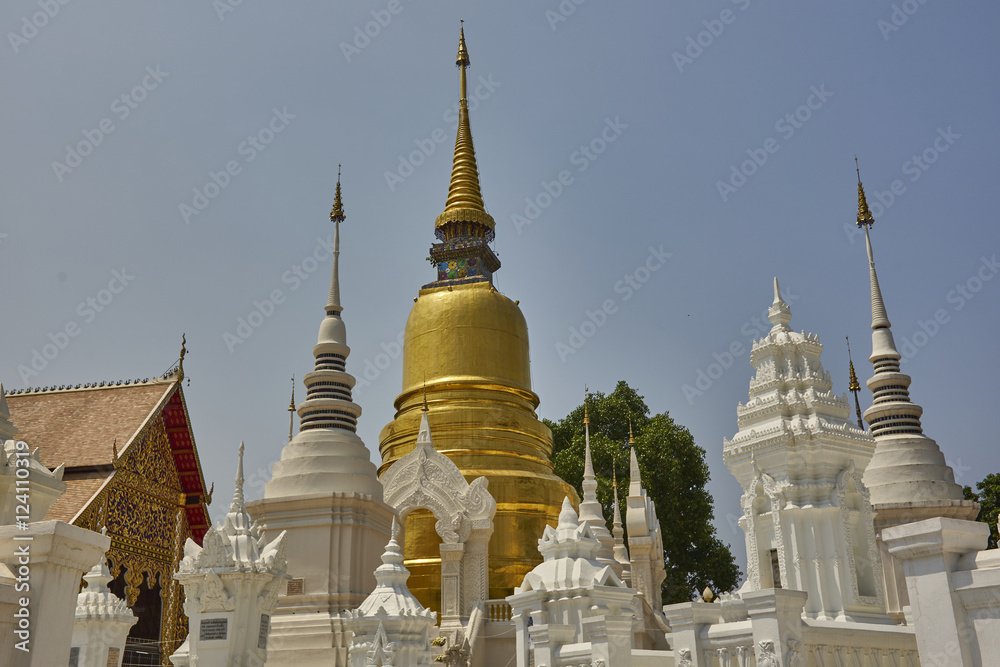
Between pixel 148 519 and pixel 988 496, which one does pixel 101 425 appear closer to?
pixel 148 519

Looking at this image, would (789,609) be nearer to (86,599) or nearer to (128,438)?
(86,599)

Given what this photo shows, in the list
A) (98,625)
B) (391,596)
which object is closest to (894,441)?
(391,596)

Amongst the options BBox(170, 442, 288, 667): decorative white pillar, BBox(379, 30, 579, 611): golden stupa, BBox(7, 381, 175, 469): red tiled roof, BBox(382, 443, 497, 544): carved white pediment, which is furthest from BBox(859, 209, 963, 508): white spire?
BBox(7, 381, 175, 469): red tiled roof

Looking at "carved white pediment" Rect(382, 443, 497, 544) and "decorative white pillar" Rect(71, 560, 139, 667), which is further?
"carved white pediment" Rect(382, 443, 497, 544)

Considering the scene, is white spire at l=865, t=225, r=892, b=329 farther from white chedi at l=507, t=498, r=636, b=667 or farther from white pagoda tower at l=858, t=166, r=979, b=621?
white chedi at l=507, t=498, r=636, b=667

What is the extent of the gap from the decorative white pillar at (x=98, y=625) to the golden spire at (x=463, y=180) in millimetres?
16443

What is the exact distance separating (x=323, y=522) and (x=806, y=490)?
914 cm

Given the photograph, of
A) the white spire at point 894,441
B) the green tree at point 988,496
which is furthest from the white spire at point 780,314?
the green tree at point 988,496

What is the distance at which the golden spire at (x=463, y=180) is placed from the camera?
29047mm

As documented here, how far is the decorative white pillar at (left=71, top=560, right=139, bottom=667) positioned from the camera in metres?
14.8

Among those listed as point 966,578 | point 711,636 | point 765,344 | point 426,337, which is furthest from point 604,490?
point 966,578

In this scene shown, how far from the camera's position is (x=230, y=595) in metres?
13.4

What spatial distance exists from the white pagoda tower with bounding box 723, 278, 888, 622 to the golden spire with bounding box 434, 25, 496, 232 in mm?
13927

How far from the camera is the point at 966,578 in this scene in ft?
24.1
